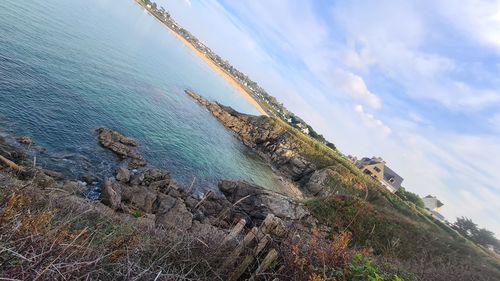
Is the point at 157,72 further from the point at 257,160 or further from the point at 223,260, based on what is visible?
the point at 223,260

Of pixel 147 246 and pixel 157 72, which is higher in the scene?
pixel 147 246

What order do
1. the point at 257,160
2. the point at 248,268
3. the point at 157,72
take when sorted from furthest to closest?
the point at 157,72 < the point at 257,160 < the point at 248,268

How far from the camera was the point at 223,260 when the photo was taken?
6.20 metres

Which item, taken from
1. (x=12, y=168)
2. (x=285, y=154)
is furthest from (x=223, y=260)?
(x=285, y=154)

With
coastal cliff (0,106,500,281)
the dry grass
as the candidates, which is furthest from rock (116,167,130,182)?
the dry grass

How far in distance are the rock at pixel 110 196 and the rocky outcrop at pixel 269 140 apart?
4099cm

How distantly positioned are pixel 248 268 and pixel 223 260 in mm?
509

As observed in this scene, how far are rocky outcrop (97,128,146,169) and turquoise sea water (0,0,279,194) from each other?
3.65ft

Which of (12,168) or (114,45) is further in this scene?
(114,45)

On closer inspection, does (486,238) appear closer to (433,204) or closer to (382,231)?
(433,204)

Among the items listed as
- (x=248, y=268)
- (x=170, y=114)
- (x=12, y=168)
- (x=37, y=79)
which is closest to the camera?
(x=248, y=268)

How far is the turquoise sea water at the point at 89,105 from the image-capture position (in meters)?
26.2

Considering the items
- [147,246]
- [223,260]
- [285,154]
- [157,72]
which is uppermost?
[223,260]

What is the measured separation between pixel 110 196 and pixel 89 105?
19.0m
